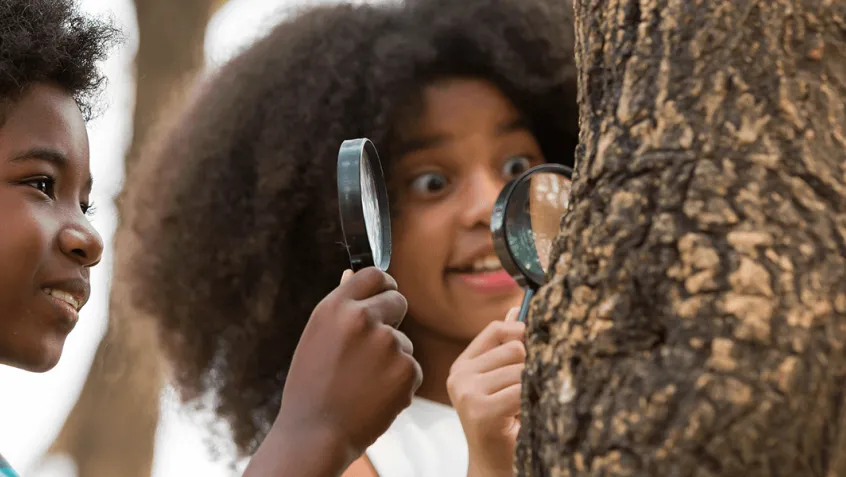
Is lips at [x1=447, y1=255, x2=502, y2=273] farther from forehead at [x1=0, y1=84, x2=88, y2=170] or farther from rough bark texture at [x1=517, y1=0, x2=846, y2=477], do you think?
rough bark texture at [x1=517, y1=0, x2=846, y2=477]

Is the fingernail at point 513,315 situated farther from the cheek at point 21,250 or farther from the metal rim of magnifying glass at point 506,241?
the cheek at point 21,250

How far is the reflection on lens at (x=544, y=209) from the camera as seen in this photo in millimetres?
1811

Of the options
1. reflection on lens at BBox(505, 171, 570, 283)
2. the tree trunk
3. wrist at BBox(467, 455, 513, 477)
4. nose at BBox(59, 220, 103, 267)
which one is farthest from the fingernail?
the tree trunk

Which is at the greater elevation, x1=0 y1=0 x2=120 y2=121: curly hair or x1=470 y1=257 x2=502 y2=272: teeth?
x1=0 y1=0 x2=120 y2=121: curly hair

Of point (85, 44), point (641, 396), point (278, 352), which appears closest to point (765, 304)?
point (641, 396)

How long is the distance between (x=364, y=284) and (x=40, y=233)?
0.54 metres

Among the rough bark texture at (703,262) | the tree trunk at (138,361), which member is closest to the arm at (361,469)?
the rough bark texture at (703,262)

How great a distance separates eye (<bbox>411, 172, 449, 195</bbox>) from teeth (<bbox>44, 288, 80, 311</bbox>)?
83 cm

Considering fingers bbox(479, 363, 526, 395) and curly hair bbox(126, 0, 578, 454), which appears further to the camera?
curly hair bbox(126, 0, 578, 454)

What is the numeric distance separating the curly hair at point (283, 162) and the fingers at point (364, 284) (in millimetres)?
922

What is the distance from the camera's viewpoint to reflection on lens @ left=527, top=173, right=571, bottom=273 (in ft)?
5.94

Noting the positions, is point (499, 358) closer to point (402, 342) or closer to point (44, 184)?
point (402, 342)

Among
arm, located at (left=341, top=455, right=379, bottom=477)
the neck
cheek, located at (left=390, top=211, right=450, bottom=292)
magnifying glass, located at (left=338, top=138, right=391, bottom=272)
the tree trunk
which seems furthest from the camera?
the tree trunk

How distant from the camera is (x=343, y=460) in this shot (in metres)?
1.40
